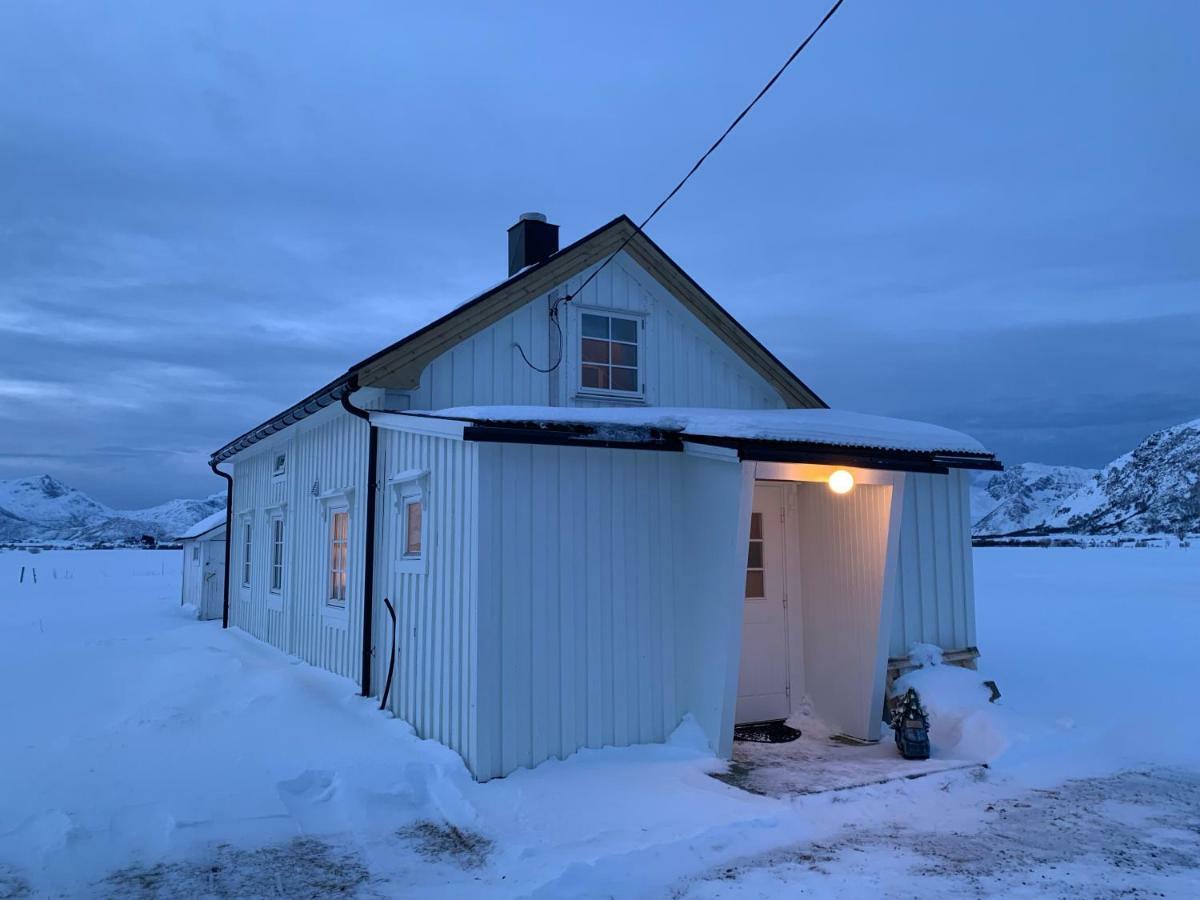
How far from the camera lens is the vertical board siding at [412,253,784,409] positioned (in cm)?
909

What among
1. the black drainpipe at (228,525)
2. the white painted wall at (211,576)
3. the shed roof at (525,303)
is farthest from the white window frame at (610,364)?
the white painted wall at (211,576)

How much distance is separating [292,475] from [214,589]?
7.82 m

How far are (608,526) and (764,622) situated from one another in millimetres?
Answer: 2381

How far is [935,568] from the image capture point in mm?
9039

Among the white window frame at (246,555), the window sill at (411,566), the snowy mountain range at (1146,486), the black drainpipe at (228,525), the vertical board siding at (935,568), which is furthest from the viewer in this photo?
the snowy mountain range at (1146,486)

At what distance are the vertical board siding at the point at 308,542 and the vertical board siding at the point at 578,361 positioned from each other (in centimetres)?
122

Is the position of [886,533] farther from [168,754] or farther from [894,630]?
[168,754]

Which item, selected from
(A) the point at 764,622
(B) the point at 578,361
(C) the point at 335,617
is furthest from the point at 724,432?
(C) the point at 335,617

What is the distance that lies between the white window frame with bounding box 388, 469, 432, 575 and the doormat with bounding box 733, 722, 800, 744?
3315 millimetres

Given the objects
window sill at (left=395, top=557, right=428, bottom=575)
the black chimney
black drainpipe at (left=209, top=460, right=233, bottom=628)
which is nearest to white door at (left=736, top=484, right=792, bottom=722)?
window sill at (left=395, top=557, right=428, bottom=575)

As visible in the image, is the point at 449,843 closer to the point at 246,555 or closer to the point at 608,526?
the point at 608,526

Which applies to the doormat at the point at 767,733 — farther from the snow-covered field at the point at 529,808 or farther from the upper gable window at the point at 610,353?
the upper gable window at the point at 610,353

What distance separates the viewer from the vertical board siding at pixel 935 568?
346 inches

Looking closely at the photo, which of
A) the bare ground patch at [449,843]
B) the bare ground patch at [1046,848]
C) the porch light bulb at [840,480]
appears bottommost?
→ the bare ground patch at [449,843]
